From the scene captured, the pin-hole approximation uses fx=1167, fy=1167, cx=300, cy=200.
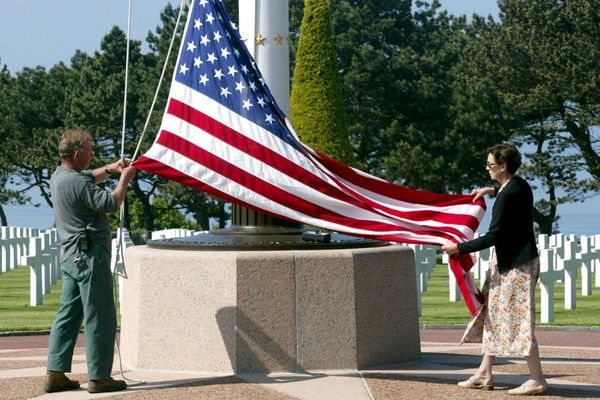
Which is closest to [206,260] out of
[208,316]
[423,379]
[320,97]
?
[208,316]

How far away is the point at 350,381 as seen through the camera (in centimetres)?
850

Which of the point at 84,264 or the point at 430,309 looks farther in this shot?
the point at 430,309

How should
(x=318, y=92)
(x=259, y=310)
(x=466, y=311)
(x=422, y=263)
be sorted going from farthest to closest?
(x=318, y=92), (x=422, y=263), (x=466, y=311), (x=259, y=310)

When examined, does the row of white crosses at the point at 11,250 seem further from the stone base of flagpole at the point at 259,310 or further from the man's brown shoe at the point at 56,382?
the man's brown shoe at the point at 56,382

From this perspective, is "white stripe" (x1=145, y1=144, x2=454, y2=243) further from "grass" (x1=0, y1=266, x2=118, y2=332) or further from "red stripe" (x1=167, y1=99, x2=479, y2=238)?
"grass" (x1=0, y1=266, x2=118, y2=332)

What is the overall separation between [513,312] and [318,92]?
2107cm

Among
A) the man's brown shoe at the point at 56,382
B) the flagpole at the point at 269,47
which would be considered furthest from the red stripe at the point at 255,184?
the man's brown shoe at the point at 56,382

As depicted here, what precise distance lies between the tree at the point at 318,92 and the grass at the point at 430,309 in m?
6.80

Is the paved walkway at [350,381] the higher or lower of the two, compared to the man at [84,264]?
lower

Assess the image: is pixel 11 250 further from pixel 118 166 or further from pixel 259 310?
pixel 118 166

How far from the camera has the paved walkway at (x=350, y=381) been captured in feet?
26.0

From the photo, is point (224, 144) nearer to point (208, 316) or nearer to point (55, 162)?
point (208, 316)

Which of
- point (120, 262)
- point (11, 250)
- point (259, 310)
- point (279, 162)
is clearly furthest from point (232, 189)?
point (11, 250)

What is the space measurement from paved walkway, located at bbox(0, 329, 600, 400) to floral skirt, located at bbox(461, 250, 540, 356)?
14.9 inches
